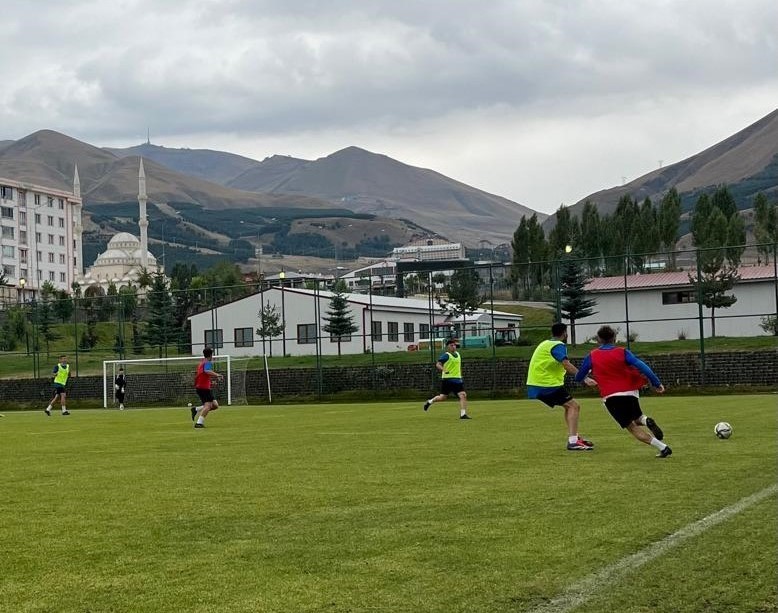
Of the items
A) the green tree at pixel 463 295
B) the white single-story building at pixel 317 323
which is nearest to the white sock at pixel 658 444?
the white single-story building at pixel 317 323

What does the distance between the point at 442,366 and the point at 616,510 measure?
19.3 m

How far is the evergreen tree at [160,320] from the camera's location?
→ 6230 centimetres

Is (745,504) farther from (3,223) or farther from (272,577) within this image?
(3,223)

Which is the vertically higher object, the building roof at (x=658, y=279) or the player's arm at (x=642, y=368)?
the building roof at (x=658, y=279)

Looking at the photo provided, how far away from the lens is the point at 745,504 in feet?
34.2

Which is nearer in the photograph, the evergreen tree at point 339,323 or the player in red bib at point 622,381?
the player in red bib at point 622,381

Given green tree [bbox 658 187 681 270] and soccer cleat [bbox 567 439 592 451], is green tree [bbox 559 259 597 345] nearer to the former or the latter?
soccer cleat [bbox 567 439 592 451]

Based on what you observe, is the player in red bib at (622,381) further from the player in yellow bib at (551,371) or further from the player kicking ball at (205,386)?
the player kicking ball at (205,386)

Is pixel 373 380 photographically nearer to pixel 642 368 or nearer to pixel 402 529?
pixel 642 368

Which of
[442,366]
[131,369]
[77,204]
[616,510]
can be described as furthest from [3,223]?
[616,510]

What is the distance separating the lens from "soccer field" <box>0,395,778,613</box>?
7.24 metres

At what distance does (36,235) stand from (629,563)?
185m

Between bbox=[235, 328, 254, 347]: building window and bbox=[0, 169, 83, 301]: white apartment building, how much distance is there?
10810cm

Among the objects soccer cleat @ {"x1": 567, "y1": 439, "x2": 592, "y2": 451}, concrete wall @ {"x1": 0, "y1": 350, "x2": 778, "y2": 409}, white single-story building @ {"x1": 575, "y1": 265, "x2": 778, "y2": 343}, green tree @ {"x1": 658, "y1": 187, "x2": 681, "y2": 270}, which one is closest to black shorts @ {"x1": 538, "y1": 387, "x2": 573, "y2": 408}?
soccer cleat @ {"x1": 567, "y1": 439, "x2": 592, "y2": 451}
